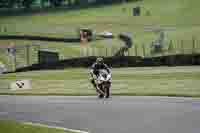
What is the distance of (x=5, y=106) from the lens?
13.7 metres

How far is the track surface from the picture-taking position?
935 cm

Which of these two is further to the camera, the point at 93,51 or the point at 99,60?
the point at 93,51

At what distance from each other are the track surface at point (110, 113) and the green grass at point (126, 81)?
0.63 feet

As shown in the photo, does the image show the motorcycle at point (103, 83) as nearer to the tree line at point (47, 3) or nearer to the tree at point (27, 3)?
the tree line at point (47, 3)

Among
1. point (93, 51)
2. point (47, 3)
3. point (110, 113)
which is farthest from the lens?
point (47, 3)

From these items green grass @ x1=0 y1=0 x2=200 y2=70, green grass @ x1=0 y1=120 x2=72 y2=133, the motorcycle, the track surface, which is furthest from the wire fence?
green grass @ x1=0 y1=120 x2=72 y2=133

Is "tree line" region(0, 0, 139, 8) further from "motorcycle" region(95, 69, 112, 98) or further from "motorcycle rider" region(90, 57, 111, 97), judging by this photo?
"motorcycle" region(95, 69, 112, 98)

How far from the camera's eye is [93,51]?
12.7 m

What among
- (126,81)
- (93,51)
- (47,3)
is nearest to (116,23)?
(93,51)

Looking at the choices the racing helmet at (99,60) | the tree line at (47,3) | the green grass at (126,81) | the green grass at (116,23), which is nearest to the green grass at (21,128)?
the green grass at (126,81)

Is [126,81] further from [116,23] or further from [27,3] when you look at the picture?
[27,3]

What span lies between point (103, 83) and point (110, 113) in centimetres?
158

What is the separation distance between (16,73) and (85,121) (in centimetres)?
392

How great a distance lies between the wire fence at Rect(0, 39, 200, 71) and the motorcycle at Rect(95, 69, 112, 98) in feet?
1.64
